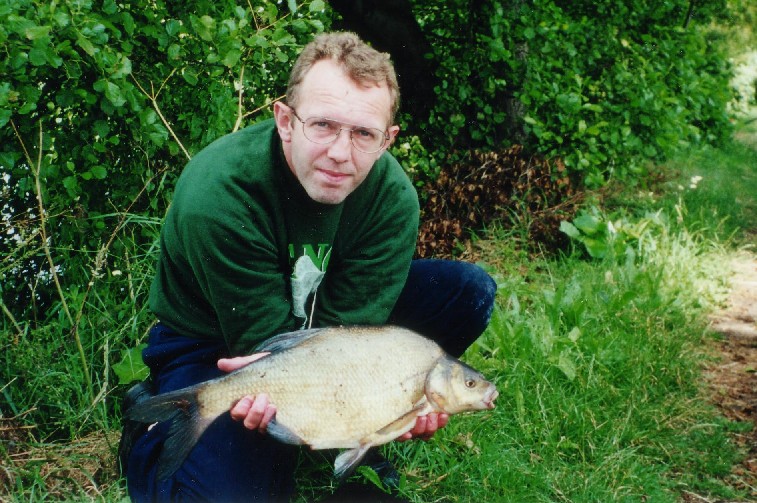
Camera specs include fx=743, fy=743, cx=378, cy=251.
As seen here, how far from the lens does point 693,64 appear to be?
19.8 ft

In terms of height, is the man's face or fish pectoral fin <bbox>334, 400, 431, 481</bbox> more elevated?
the man's face

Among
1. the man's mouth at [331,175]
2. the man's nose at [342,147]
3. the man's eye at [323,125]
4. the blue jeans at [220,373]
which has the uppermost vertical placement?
the man's eye at [323,125]

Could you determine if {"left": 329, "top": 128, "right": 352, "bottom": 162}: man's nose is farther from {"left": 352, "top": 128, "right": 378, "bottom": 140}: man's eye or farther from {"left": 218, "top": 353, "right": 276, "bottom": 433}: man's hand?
{"left": 218, "top": 353, "right": 276, "bottom": 433}: man's hand

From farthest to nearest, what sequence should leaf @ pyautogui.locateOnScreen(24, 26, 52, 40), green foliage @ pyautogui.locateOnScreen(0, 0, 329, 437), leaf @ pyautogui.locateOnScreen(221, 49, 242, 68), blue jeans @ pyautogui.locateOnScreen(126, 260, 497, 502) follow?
1. leaf @ pyautogui.locateOnScreen(221, 49, 242, 68)
2. green foliage @ pyautogui.locateOnScreen(0, 0, 329, 437)
3. leaf @ pyautogui.locateOnScreen(24, 26, 52, 40)
4. blue jeans @ pyautogui.locateOnScreen(126, 260, 497, 502)

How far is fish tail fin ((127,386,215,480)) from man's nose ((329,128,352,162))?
2.79 ft

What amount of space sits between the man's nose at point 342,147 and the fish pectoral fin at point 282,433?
0.86 metres

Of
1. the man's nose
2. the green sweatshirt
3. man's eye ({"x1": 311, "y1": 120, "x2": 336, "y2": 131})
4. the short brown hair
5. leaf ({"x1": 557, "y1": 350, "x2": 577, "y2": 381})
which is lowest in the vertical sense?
leaf ({"x1": 557, "y1": 350, "x2": 577, "y2": 381})

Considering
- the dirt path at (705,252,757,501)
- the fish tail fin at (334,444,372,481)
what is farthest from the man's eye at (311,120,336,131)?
the dirt path at (705,252,757,501)

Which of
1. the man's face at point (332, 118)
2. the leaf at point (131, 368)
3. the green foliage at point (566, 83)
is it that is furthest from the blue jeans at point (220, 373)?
the green foliage at point (566, 83)

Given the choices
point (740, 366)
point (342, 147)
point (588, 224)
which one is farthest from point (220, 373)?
point (588, 224)

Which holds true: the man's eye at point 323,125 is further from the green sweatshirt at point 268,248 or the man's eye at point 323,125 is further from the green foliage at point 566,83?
the green foliage at point 566,83

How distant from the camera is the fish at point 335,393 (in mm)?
2229

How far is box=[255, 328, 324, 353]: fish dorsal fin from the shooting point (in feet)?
7.70

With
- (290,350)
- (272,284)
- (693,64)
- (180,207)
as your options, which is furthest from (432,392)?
(693,64)
